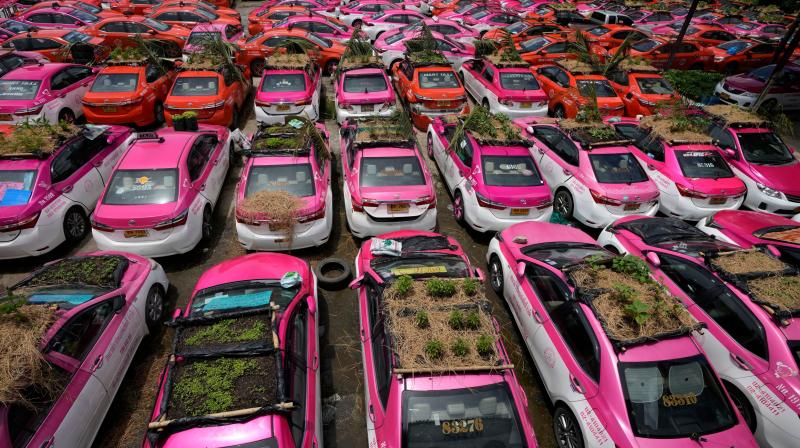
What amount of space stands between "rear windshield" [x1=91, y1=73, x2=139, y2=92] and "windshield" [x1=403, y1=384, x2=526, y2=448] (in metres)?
11.3

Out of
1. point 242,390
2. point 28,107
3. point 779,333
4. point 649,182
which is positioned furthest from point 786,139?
point 28,107

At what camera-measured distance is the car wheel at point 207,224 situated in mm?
7871

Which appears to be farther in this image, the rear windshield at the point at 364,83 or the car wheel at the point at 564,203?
the rear windshield at the point at 364,83

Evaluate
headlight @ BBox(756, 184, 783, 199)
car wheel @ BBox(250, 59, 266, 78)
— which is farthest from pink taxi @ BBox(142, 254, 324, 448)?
car wheel @ BBox(250, 59, 266, 78)

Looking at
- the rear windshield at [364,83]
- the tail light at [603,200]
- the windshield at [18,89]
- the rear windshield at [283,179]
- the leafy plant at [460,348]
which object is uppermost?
the rear windshield at [364,83]

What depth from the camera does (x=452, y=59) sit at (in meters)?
15.6

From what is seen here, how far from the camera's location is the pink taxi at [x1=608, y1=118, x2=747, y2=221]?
8.64m

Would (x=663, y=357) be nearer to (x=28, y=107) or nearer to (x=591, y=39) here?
(x=28, y=107)

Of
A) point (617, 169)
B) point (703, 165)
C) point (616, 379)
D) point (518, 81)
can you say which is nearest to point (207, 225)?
point (616, 379)

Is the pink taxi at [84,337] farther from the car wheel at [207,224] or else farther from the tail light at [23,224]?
the tail light at [23,224]

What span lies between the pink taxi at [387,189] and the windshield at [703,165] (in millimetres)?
5698

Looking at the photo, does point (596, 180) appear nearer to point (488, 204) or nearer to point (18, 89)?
point (488, 204)

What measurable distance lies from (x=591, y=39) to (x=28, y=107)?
19.5m

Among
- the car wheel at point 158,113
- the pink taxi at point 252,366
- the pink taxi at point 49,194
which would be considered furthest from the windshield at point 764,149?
the car wheel at point 158,113
